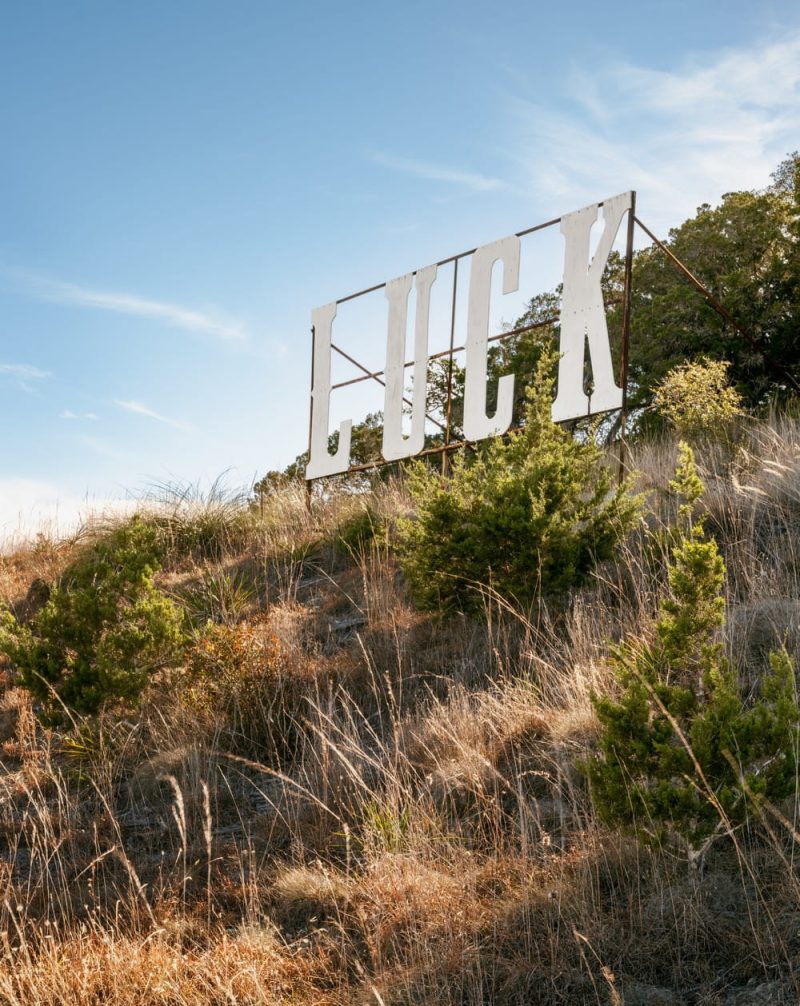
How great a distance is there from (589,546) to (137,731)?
13.4 feet

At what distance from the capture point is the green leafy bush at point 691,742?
12.4 feet

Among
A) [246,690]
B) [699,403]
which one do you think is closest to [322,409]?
[699,403]

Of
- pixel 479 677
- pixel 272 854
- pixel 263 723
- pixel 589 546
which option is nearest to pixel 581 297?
pixel 589 546

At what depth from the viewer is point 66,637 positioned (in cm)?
769

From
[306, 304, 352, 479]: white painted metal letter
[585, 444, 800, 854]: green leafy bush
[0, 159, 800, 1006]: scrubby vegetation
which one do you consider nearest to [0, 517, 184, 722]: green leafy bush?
[0, 159, 800, 1006]: scrubby vegetation

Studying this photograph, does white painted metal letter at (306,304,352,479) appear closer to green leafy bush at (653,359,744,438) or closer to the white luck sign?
the white luck sign

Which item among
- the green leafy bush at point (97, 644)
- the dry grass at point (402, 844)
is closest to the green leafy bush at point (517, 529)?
the dry grass at point (402, 844)

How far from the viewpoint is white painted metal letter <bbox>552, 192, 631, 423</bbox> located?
32.5 ft

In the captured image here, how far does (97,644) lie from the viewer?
25.5 ft

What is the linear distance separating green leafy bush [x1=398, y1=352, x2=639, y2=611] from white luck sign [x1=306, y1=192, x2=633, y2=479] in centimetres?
165

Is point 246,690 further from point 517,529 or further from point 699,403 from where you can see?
point 699,403

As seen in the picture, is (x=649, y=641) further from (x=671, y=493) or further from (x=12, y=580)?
(x=12, y=580)

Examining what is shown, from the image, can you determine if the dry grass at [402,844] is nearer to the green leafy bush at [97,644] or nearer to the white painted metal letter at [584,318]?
the green leafy bush at [97,644]

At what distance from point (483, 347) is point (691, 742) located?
7905 mm
